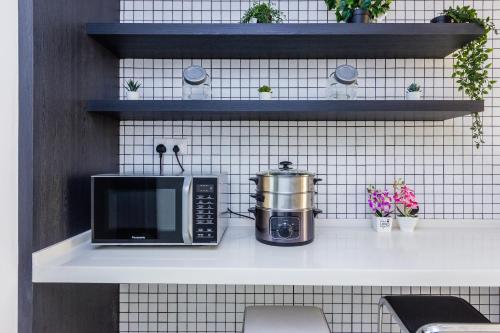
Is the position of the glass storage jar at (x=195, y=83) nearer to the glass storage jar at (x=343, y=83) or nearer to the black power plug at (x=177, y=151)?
the black power plug at (x=177, y=151)

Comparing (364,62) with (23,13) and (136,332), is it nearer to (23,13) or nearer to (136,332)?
(23,13)

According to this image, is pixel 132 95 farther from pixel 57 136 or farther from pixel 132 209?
pixel 132 209

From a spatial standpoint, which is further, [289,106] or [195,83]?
[195,83]

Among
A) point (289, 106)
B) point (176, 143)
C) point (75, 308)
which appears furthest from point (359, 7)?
point (75, 308)

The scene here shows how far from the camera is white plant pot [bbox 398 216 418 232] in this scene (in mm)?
1459

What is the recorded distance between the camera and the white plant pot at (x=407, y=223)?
1459mm

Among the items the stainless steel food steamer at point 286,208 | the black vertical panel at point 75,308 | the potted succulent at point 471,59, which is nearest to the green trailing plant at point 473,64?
the potted succulent at point 471,59

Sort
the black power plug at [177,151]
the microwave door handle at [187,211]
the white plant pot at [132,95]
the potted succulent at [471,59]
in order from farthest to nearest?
the black power plug at [177,151] → the white plant pot at [132,95] → the potted succulent at [471,59] → the microwave door handle at [187,211]

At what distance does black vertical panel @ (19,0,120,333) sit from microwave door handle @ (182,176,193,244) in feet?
1.34

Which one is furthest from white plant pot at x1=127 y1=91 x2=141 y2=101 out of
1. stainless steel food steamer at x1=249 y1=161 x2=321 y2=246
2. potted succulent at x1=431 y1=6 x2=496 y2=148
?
potted succulent at x1=431 y1=6 x2=496 y2=148

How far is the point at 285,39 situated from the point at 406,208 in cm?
92

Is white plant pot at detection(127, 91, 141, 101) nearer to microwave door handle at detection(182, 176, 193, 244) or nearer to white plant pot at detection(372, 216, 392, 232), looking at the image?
microwave door handle at detection(182, 176, 193, 244)

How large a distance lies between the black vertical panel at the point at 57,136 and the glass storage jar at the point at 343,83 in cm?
100

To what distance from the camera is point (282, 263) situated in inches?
40.9
